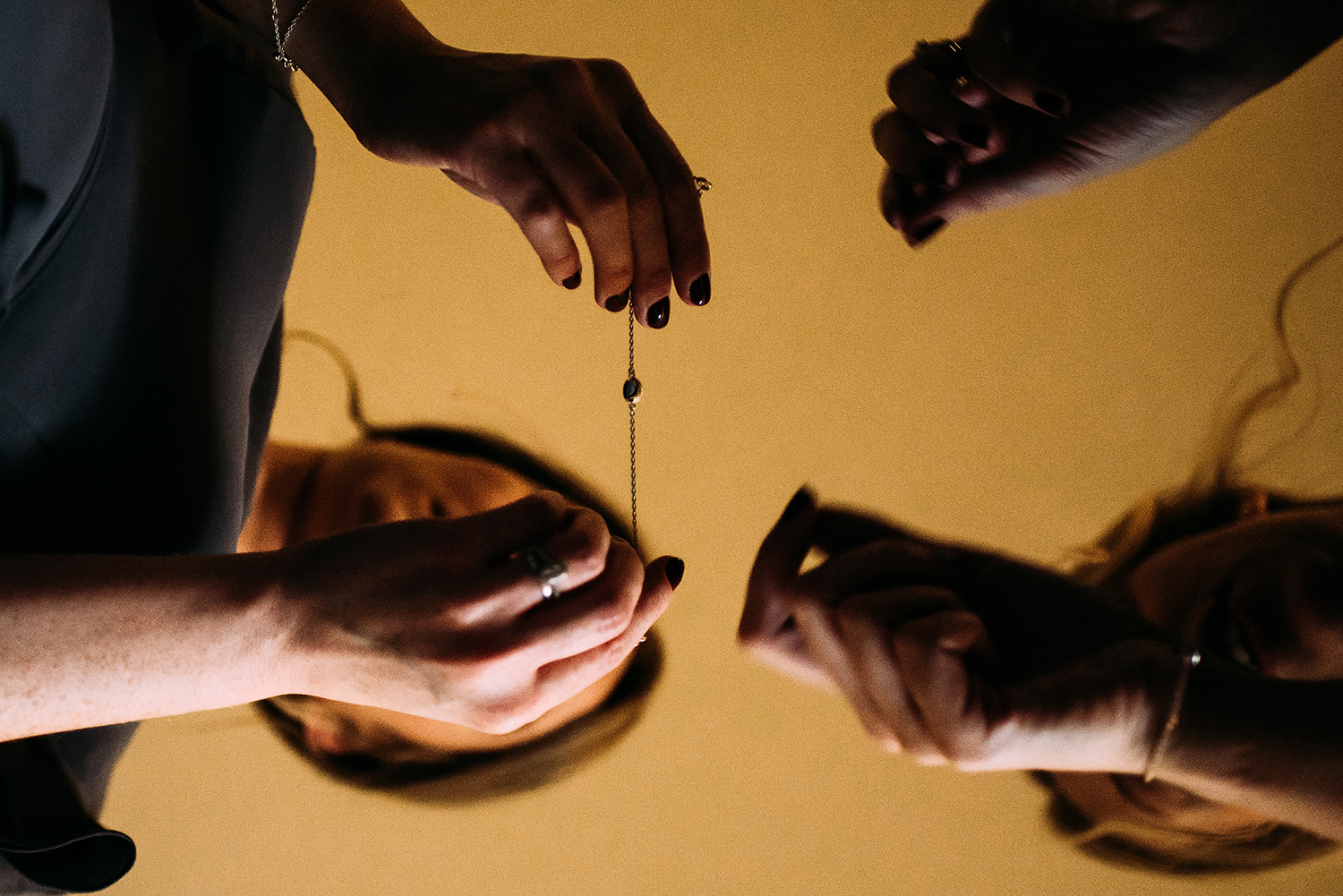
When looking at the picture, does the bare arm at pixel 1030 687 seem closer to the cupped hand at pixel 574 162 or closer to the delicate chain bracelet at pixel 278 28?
the cupped hand at pixel 574 162

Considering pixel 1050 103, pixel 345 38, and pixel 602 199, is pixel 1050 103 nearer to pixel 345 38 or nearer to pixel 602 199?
pixel 602 199

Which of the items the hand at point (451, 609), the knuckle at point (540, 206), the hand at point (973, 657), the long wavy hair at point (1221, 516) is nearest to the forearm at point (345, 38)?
the knuckle at point (540, 206)

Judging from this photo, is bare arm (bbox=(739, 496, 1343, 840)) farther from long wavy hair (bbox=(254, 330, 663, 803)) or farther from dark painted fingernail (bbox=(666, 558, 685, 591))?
long wavy hair (bbox=(254, 330, 663, 803))

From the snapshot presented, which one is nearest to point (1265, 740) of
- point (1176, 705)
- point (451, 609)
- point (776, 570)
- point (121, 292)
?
point (1176, 705)

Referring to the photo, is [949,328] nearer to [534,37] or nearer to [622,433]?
[622,433]

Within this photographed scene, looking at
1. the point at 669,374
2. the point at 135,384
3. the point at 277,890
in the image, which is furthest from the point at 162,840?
the point at 669,374

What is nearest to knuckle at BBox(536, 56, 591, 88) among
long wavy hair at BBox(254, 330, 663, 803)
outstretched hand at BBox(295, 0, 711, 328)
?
outstretched hand at BBox(295, 0, 711, 328)
